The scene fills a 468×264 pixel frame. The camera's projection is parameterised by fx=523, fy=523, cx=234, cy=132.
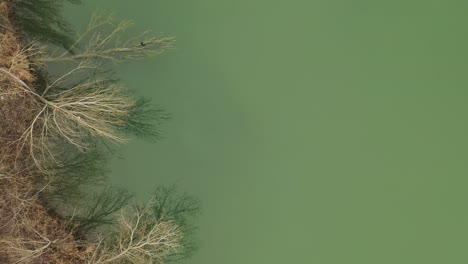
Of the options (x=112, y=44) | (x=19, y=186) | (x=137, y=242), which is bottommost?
(x=137, y=242)

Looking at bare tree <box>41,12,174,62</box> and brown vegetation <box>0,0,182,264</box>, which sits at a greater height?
bare tree <box>41,12,174,62</box>

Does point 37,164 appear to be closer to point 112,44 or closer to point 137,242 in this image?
point 137,242

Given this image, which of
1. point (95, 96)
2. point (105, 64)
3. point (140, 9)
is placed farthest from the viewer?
point (140, 9)

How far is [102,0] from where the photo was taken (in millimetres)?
2936

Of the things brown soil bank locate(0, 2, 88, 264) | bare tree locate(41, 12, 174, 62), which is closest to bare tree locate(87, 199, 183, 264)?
brown soil bank locate(0, 2, 88, 264)

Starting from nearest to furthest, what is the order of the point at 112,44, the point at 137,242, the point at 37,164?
the point at 37,164 < the point at 137,242 < the point at 112,44

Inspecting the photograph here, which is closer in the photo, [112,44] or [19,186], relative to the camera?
[19,186]

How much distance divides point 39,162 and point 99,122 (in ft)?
1.09

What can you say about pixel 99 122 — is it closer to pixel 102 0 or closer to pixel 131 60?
pixel 131 60

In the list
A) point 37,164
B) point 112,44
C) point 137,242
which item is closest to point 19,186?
point 37,164

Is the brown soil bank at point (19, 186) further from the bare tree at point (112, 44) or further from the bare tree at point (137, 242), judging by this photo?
the bare tree at point (112, 44)

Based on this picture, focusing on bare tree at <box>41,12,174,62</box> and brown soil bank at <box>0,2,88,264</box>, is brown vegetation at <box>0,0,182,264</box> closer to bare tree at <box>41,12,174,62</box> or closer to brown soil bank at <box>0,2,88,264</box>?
brown soil bank at <box>0,2,88,264</box>

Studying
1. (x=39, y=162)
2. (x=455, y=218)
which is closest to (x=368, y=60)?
(x=455, y=218)

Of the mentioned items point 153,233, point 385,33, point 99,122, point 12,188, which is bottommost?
point 153,233
